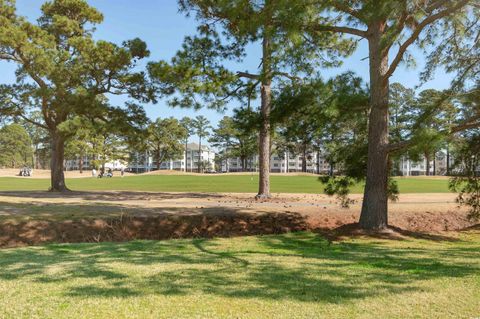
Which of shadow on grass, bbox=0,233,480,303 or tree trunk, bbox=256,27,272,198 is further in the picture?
tree trunk, bbox=256,27,272,198

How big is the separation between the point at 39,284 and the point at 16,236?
21.7 ft

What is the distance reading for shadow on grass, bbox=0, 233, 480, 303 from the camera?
15.4 ft

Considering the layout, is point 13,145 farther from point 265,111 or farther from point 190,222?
point 265,111

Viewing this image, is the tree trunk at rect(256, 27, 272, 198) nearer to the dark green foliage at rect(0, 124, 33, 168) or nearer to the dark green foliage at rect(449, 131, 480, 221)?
the dark green foliage at rect(449, 131, 480, 221)

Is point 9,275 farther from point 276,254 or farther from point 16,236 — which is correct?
point 16,236

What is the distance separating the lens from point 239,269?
19.3 ft

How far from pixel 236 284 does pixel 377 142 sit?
277 inches

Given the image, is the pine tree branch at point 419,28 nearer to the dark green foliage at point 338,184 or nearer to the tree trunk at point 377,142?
the tree trunk at point 377,142

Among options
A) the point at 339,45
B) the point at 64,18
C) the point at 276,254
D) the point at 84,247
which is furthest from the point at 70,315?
the point at 64,18

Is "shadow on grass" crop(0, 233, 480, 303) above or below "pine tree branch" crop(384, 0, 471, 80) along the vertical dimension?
below

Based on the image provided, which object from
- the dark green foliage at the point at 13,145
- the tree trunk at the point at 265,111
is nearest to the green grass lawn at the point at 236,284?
the tree trunk at the point at 265,111

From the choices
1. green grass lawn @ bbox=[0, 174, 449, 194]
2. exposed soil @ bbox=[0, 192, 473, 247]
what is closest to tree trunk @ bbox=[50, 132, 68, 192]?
green grass lawn @ bbox=[0, 174, 449, 194]

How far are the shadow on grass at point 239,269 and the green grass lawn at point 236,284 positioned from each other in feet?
0.04

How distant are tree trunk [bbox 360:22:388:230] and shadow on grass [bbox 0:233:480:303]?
2.13 m
